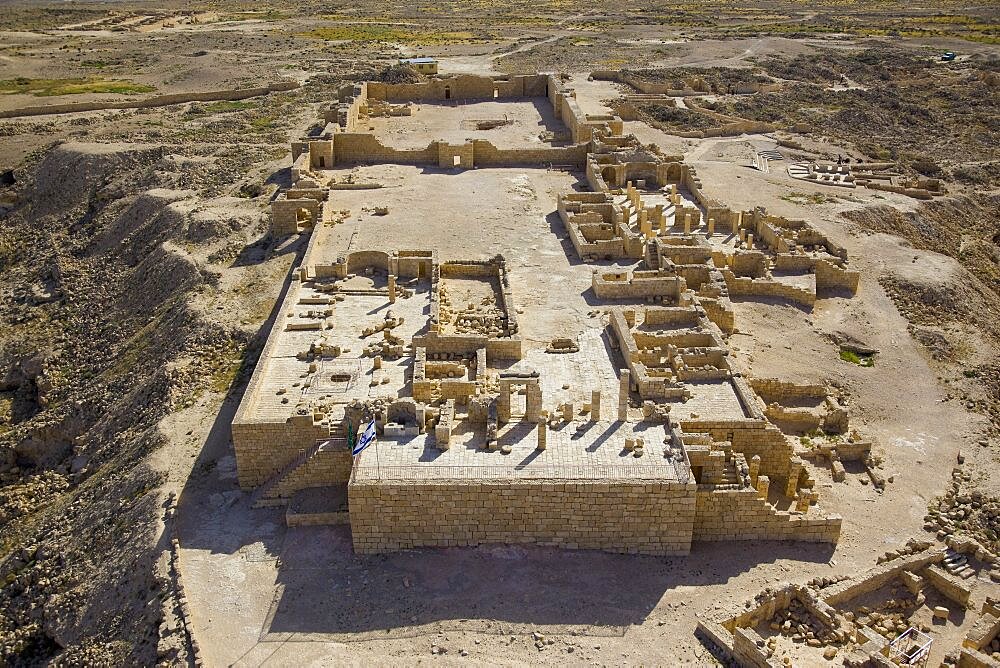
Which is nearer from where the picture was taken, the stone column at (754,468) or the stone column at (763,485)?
the stone column at (763,485)

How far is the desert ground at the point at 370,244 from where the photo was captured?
60.3ft

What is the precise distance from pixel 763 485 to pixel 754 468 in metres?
0.61

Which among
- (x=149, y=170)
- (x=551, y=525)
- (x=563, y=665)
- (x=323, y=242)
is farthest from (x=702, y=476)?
(x=149, y=170)

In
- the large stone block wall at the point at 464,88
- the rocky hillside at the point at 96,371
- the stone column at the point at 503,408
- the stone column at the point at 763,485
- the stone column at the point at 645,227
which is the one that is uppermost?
the large stone block wall at the point at 464,88

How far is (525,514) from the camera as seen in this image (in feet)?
64.0

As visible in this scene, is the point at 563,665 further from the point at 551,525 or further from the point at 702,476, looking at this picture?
the point at 702,476

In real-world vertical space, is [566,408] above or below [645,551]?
above

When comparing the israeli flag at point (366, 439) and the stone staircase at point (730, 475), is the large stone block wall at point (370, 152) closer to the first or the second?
the israeli flag at point (366, 439)

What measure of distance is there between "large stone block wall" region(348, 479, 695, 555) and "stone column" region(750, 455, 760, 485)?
256 cm

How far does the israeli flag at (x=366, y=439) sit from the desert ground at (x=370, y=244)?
1.95 m

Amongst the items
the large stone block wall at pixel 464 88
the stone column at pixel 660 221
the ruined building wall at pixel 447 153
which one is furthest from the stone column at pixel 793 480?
the large stone block wall at pixel 464 88

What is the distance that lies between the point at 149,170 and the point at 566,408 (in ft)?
100

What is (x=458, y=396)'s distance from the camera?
22.5 meters

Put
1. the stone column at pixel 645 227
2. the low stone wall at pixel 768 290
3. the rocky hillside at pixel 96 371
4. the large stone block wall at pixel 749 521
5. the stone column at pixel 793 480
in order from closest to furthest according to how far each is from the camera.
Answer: the large stone block wall at pixel 749 521 → the rocky hillside at pixel 96 371 → the stone column at pixel 793 480 → the low stone wall at pixel 768 290 → the stone column at pixel 645 227
